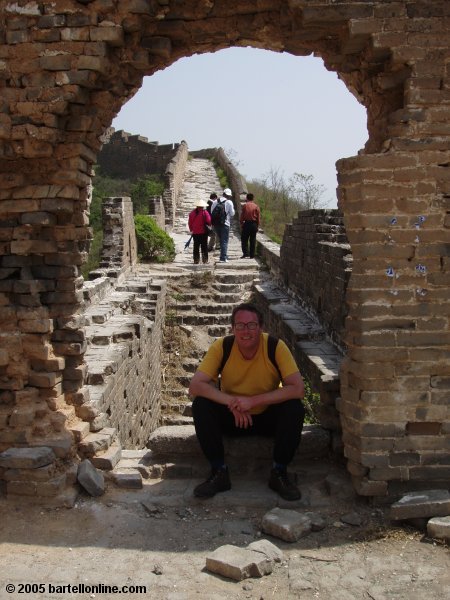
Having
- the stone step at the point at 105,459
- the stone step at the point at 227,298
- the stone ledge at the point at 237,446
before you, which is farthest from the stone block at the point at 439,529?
the stone step at the point at 227,298

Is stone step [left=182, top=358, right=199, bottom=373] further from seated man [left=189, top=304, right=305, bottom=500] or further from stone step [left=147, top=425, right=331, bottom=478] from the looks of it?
seated man [left=189, top=304, right=305, bottom=500]

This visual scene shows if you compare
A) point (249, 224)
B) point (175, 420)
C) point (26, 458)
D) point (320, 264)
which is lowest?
Result: point (175, 420)

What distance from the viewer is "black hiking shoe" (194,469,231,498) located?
4.53 meters

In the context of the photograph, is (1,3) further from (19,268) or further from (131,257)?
(131,257)

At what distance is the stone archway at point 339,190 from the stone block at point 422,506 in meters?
0.21

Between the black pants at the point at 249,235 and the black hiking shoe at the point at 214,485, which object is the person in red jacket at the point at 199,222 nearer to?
the black pants at the point at 249,235

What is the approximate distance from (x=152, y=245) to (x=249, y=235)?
2563 mm

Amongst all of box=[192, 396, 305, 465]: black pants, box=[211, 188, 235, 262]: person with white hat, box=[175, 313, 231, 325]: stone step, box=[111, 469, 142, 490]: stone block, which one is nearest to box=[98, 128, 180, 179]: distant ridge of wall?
box=[211, 188, 235, 262]: person with white hat

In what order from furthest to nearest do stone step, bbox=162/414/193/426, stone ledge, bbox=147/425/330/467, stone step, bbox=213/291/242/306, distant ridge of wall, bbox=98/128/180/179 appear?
distant ridge of wall, bbox=98/128/180/179 → stone step, bbox=213/291/242/306 → stone step, bbox=162/414/193/426 → stone ledge, bbox=147/425/330/467

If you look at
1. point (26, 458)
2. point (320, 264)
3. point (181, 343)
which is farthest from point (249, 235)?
point (26, 458)

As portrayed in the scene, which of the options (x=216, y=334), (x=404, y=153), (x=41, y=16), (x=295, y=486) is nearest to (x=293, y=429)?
(x=295, y=486)

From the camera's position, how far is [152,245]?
16453 mm

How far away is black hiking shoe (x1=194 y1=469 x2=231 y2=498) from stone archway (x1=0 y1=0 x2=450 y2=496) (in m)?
0.91

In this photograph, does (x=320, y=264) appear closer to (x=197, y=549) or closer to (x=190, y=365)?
(x=190, y=365)
